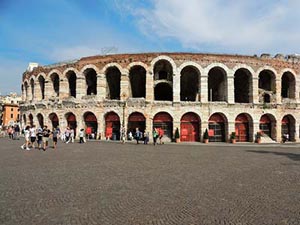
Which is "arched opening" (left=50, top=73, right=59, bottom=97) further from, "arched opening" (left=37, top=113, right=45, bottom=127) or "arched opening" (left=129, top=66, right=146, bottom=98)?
"arched opening" (left=129, top=66, right=146, bottom=98)

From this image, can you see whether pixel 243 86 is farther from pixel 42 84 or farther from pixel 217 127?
pixel 42 84

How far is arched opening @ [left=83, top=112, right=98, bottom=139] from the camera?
1071 inches

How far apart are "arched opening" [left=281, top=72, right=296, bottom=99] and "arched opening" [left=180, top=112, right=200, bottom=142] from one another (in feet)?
40.3

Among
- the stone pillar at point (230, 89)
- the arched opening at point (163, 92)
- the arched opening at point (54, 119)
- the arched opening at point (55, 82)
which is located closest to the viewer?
the stone pillar at point (230, 89)

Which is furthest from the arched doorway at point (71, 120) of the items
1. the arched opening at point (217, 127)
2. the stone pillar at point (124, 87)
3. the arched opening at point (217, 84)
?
the arched opening at point (217, 84)

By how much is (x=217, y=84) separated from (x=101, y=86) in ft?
45.1

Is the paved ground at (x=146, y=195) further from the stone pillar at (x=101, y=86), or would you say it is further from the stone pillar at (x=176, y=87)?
the stone pillar at (x=101, y=86)

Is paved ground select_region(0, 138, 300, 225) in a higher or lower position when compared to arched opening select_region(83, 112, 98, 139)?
lower

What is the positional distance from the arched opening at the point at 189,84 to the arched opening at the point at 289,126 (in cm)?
1062

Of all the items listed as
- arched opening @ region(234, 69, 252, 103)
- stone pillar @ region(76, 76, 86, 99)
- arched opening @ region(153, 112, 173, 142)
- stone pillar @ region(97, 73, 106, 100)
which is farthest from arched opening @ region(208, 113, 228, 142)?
stone pillar @ region(76, 76, 86, 99)

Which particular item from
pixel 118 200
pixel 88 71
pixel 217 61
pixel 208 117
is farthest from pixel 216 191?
pixel 88 71

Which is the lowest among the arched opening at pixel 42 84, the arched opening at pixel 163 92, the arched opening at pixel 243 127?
the arched opening at pixel 243 127

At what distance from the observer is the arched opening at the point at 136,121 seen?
25.8 metres

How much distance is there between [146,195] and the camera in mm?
6297
